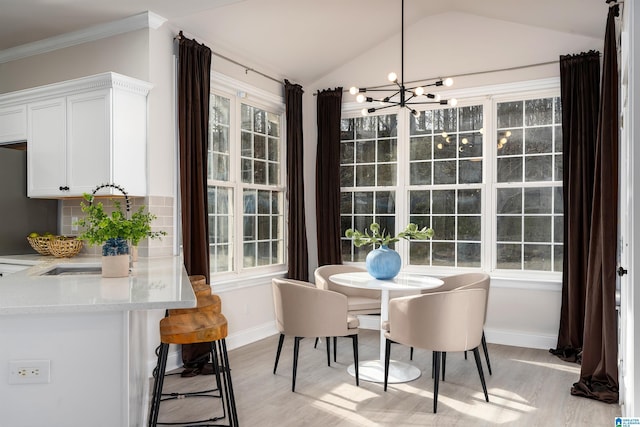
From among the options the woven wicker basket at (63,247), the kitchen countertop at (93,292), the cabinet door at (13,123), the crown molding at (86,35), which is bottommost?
the kitchen countertop at (93,292)

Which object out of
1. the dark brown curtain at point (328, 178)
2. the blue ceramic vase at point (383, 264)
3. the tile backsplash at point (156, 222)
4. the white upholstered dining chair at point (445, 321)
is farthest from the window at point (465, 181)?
the tile backsplash at point (156, 222)

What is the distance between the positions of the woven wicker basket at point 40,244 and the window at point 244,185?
1.36 metres

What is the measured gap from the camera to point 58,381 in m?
2.04

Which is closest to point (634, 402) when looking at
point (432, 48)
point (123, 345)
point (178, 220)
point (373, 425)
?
point (373, 425)

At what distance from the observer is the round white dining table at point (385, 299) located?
12.8 feet

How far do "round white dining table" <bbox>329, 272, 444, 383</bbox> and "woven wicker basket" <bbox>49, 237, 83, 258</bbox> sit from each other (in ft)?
6.76

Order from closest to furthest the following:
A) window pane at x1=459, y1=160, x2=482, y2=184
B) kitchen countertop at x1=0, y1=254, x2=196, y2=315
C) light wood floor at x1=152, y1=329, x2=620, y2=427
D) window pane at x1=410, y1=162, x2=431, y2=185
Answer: kitchen countertop at x1=0, y1=254, x2=196, y2=315
light wood floor at x1=152, y1=329, x2=620, y2=427
window pane at x1=459, y1=160, x2=482, y2=184
window pane at x1=410, y1=162, x2=431, y2=185

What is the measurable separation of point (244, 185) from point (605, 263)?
3.29 meters

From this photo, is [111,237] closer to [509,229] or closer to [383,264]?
[383,264]

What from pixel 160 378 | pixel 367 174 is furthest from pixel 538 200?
pixel 160 378

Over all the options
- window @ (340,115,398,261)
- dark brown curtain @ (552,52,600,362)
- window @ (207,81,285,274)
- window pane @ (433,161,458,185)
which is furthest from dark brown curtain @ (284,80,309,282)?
dark brown curtain @ (552,52,600,362)

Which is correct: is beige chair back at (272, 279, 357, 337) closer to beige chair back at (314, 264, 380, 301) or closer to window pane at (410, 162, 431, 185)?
beige chair back at (314, 264, 380, 301)

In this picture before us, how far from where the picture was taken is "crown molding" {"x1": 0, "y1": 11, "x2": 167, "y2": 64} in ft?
13.3

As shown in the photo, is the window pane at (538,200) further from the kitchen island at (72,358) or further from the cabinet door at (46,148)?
the cabinet door at (46,148)
